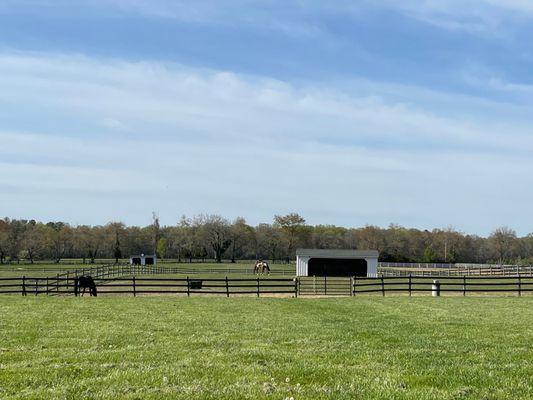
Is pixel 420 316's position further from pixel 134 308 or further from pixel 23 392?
pixel 23 392

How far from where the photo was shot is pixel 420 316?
20.4 meters

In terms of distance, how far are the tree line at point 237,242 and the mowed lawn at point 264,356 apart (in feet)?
399

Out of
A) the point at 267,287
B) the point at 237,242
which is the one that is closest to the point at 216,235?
the point at 237,242

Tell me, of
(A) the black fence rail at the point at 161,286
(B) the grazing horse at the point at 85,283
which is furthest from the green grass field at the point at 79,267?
(B) the grazing horse at the point at 85,283

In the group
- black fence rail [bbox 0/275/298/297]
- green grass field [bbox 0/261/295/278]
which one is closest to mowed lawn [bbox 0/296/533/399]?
black fence rail [bbox 0/275/298/297]

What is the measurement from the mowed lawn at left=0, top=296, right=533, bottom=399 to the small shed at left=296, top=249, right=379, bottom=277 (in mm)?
49185

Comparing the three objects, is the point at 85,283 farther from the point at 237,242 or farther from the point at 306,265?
the point at 237,242

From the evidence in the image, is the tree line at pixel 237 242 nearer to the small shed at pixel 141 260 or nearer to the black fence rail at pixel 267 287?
the small shed at pixel 141 260

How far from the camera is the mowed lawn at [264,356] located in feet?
27.9

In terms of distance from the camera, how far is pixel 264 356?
37.7 feet

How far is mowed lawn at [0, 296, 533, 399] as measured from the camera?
8.50m

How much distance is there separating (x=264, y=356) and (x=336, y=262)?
61820 mm

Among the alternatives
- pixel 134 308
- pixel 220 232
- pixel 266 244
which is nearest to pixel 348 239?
pixel 266 244

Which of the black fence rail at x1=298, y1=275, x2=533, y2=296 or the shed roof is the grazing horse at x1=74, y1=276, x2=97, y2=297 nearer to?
the black fence rail at x1=298, y1=275, x2=533, y2=296
